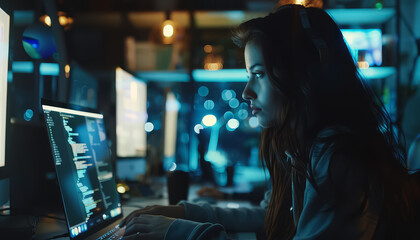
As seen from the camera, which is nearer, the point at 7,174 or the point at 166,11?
the point at 7,174

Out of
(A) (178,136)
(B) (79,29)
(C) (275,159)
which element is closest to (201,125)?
(A) (178,136)

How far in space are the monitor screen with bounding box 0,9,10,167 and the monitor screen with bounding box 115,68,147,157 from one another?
741 millimetres

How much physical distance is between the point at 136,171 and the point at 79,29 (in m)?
1.99

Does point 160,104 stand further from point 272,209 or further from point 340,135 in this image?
point 340,135

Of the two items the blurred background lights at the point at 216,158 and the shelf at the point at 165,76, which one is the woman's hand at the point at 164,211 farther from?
the shelf at the point at 165,76

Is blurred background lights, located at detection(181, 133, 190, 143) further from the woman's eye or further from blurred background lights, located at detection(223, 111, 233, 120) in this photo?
the woman's eye

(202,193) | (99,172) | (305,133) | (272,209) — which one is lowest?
(202,193)

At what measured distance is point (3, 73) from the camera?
825mm

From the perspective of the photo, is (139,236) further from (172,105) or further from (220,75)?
(220,75)

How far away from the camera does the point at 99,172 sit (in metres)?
1.02

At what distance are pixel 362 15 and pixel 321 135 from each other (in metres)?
2.36

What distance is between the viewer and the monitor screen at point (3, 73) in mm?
806

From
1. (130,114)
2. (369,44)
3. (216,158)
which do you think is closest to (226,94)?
(216,158)

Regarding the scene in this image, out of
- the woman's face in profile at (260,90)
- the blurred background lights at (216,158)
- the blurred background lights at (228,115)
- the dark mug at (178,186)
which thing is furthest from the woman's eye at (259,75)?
the blurred background lights at (228,115)
